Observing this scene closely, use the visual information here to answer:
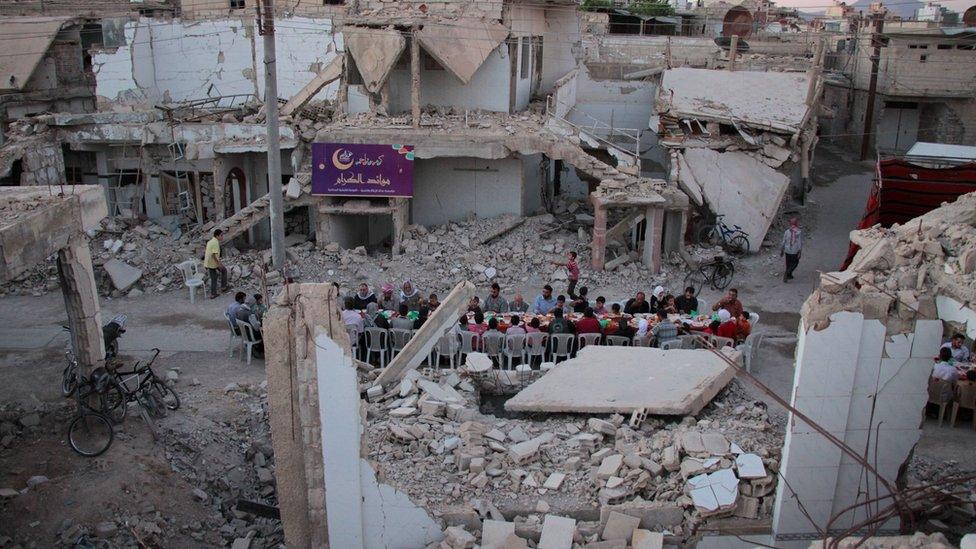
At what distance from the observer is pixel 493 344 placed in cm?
1266

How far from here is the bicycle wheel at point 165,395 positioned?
456 inches

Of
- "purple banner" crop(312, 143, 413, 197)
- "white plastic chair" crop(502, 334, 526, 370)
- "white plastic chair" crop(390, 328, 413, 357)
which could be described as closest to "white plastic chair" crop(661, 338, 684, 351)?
"white plastic chair" crop(502, 334, 526, 370)

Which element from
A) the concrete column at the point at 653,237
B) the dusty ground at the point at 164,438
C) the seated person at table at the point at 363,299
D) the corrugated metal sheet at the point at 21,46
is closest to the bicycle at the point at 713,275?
the dusty ground at the point at 164,438

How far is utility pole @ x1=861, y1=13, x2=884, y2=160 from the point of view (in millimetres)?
28297

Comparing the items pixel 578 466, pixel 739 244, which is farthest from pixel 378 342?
pixel 739 244

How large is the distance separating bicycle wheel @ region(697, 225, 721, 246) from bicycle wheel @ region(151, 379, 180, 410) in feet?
39.6

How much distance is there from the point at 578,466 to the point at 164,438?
522 cm

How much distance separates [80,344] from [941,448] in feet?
35.9

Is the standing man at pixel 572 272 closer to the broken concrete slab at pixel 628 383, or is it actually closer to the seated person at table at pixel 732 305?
the seated person at table at pixel 732 305

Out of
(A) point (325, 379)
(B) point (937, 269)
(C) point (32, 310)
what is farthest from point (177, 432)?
(B) point (937, 269)

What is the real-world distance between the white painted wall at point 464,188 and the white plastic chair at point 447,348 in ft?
26.2

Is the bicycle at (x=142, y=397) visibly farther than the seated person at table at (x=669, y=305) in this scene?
No

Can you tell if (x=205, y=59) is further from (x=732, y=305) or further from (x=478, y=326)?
(x=732, y=305)

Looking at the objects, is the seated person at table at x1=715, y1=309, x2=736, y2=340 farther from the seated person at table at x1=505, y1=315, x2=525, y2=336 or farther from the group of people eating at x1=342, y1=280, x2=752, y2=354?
the seated person at table at x1=505, y1=315, x2=525, y2=336
